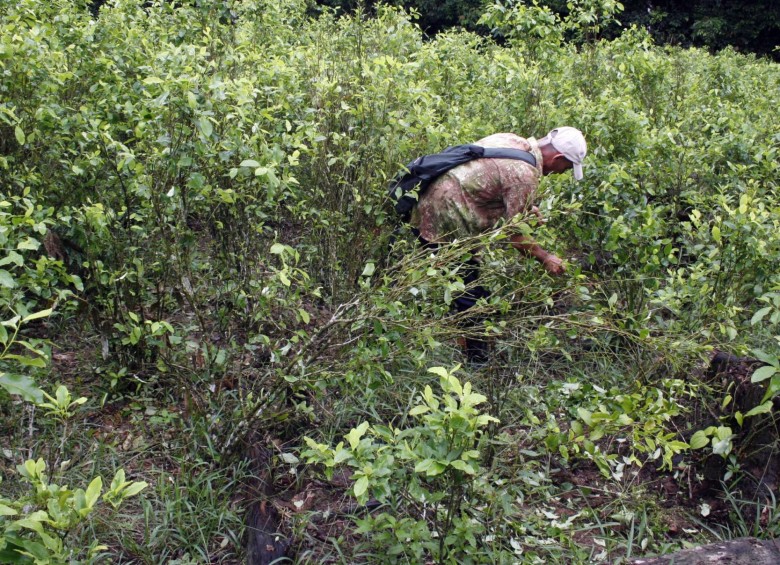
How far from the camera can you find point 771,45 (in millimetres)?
16984

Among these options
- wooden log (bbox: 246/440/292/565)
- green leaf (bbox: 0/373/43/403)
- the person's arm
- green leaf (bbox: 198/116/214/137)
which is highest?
green leaf (bbox: 198/116/214/137)

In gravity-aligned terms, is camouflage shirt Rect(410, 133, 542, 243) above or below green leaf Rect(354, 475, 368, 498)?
above

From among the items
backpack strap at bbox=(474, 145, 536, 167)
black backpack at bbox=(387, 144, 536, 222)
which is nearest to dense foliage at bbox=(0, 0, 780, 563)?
black backpack at bbox=(387, 144, 536, 222)

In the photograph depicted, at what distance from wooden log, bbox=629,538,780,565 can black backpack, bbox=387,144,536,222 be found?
2059mm

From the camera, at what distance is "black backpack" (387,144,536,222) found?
3.75 m

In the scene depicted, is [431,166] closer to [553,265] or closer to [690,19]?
[553,265]

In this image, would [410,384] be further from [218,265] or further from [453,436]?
[453,436]

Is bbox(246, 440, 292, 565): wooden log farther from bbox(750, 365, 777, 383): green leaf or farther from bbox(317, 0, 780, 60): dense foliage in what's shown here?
bbox(317, 0, 780, 60): dense foliage

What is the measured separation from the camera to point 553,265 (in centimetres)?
356

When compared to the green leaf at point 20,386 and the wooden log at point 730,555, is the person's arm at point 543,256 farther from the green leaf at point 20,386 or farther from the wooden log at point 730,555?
the green leaf at point 20,386

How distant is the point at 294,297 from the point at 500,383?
40.5 inches

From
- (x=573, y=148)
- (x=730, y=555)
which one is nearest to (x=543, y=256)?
(x=573, y=148)

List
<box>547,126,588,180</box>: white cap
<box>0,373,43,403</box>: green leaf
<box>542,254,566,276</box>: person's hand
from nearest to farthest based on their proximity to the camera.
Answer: <box>0,373,43,403</box>: green leaf → <box>542,254,566,276</box>: person's hand → <box>547,126,588,180</box>: white cap

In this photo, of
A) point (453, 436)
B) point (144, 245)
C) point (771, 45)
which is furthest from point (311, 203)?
point (771, 45)
